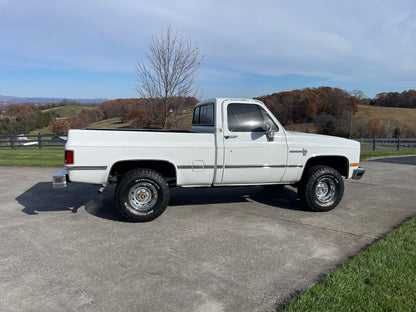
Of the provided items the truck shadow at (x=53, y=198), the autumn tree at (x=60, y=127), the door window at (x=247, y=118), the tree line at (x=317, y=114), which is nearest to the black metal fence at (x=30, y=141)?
the truck shadow at (x=53, y=198)

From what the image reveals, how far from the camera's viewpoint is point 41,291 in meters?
2.99

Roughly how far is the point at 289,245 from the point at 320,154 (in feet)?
7.16

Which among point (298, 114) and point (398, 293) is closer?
point (398, 293)

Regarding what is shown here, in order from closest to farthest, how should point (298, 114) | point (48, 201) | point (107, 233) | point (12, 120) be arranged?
point (107, 233)
point (48, 201)
point (298, 114)
point (12, 120)

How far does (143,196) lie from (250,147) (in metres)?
2.01

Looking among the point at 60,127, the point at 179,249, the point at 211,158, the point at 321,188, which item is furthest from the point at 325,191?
the point at 60,127

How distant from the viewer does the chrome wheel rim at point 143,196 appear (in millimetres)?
5023

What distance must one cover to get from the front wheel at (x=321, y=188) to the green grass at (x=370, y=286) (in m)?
1.77

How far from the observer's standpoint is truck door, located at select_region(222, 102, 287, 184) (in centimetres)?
530

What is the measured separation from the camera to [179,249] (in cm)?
404

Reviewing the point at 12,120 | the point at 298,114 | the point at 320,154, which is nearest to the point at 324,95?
the point at 298,114

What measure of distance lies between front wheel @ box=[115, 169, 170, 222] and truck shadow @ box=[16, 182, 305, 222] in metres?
0.40

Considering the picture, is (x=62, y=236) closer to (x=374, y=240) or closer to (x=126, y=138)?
(x=126, y=138)

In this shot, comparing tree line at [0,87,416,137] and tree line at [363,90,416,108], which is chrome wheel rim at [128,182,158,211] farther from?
tree line at [363,90,416,108]
